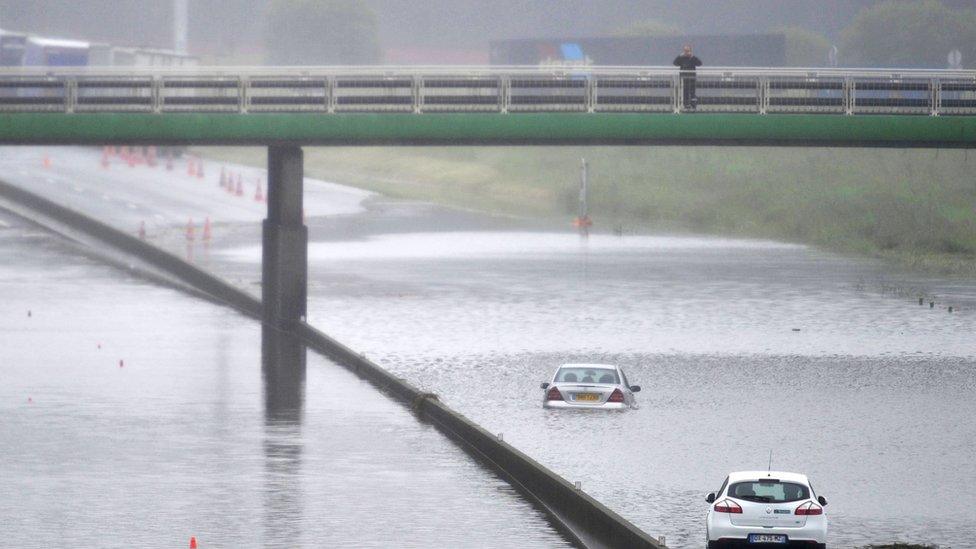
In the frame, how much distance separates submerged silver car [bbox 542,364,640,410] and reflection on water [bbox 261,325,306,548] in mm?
5996

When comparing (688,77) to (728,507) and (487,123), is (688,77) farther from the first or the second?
(728,507)

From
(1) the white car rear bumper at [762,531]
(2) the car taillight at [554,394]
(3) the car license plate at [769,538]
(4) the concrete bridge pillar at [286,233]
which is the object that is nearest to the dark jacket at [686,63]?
(4) the concrete bridge pillar at [286,233]

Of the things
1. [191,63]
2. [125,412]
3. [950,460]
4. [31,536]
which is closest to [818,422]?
[950,460]

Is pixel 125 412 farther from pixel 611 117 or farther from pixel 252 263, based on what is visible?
pixel 252 263

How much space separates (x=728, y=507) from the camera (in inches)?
1075

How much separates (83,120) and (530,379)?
14.3 metres

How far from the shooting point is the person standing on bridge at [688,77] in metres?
54.8

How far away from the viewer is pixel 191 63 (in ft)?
420

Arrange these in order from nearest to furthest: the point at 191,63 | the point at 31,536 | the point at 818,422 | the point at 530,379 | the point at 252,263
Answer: the point at 31,536 < the point at 818,422 < the point at 530,379 < the point at 252,263 < the point at 191,63

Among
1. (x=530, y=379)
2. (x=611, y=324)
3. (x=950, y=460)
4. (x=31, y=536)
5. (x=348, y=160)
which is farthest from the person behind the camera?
(x=348, y=160)

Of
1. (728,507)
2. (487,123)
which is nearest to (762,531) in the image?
(728,507)

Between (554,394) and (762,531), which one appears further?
(554,394)

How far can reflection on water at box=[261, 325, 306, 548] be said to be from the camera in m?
33.2

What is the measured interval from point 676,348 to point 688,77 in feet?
33.9
